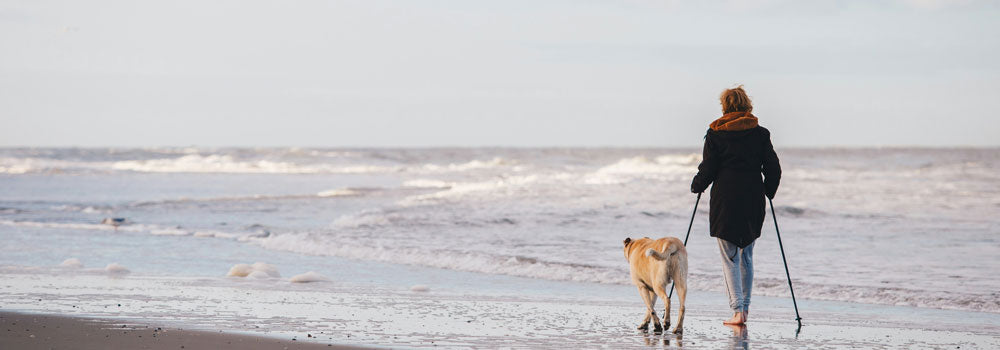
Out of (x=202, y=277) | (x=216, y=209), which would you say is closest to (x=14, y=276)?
(x=202, y=277)

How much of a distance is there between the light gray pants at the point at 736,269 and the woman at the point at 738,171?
0.29 feet

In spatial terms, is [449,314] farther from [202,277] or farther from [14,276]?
[14,276]

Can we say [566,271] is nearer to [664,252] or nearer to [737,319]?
[737,319]

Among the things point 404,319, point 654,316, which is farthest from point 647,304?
point 404,319

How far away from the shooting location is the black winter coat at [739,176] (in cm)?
532

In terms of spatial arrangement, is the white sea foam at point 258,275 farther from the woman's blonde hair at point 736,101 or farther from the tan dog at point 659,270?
the woman's blonde hair at point 736,101

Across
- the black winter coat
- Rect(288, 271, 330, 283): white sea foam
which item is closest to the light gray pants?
the black winter coat

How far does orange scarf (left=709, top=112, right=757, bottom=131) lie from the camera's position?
17.4 ft

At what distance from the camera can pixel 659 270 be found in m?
5.02

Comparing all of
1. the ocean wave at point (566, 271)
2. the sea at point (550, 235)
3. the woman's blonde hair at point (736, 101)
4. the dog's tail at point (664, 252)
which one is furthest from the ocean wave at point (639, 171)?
the dog's tail at point (664, 252)

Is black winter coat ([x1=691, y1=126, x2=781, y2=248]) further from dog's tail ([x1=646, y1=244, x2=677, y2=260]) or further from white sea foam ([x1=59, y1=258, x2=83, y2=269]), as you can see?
white sea foam ([x1=59, y1=258, x2=83, y2=269])

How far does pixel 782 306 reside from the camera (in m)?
6.72

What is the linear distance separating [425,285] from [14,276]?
350 cm

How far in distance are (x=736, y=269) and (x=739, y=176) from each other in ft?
1.92
